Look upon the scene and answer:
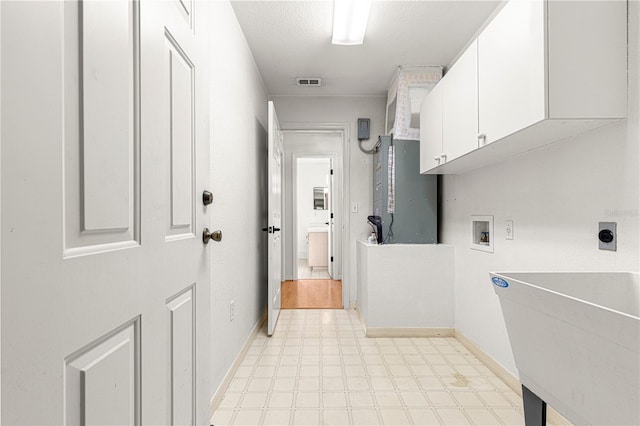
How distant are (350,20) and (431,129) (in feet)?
3.06

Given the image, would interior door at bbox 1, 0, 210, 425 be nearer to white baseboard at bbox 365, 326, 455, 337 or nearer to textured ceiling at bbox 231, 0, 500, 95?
textured ceiling at bbox 231, 0, 500, 95

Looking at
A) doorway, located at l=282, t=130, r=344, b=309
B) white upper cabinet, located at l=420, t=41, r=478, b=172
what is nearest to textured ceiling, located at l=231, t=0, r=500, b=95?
white upper cabinet, located at l=420, t=41, r=478, b=172

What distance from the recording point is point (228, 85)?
6.82ft

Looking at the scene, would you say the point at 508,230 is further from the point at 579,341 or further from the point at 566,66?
the point at 579,341

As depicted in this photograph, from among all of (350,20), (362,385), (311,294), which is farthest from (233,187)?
(311,294)

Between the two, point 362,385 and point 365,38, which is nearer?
point 362,385

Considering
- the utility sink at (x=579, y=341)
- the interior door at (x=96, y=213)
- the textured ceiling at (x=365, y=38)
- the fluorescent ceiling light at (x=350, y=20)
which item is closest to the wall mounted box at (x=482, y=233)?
the utility sink at (x=579, y=341)

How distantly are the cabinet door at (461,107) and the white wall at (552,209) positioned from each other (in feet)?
0.98

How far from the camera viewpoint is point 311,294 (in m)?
4.39

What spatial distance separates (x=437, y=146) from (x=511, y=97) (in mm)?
904

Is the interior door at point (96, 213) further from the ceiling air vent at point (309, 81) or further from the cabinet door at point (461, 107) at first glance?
the ceiling air vent at point (309, 81)

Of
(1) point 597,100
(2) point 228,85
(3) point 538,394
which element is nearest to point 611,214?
(1) point 597,100

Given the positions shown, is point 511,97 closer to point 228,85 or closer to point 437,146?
point 437,146

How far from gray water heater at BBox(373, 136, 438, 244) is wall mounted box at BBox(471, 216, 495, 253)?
0.55 metres
